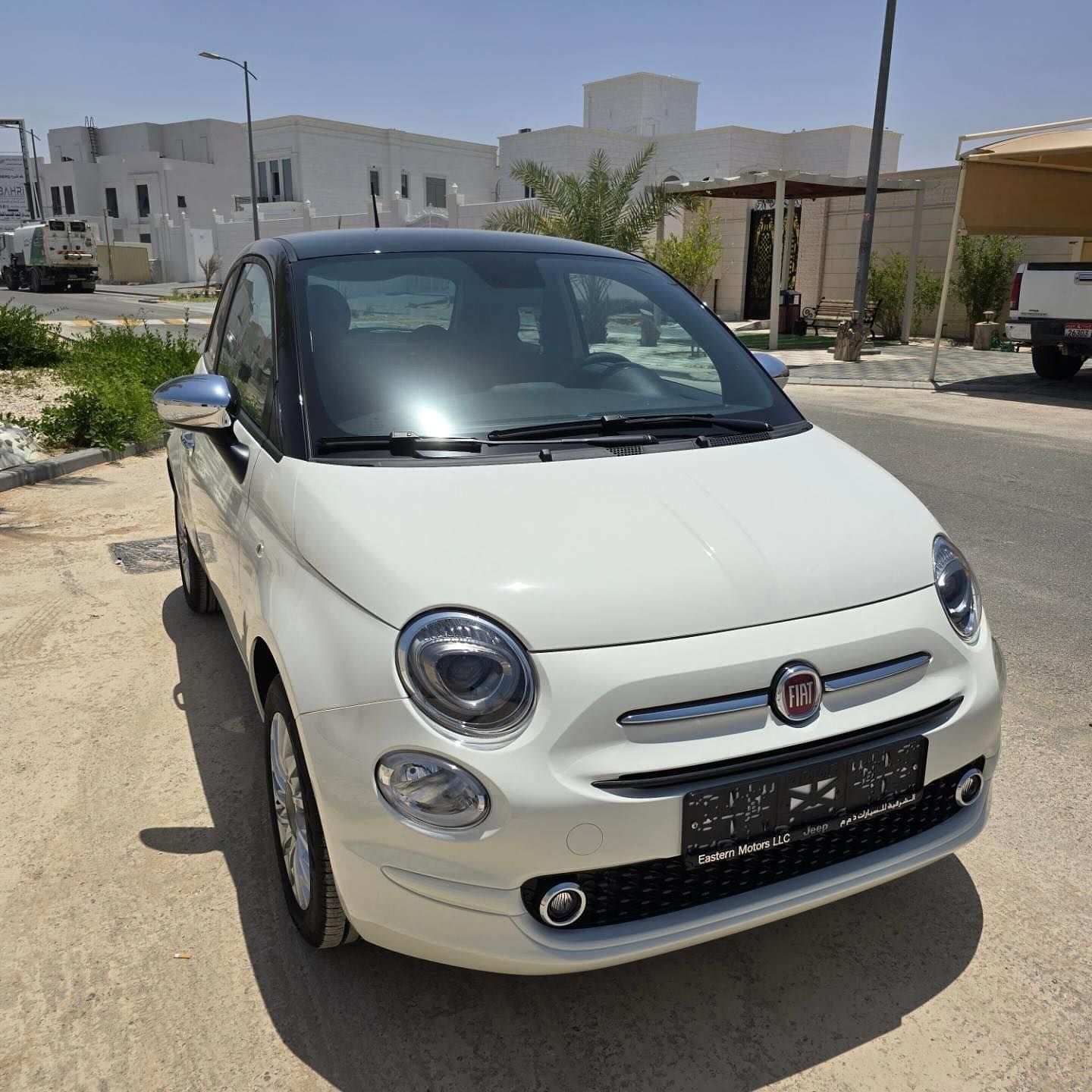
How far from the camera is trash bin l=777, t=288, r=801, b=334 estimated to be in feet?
72.0

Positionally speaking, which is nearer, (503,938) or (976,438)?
(503,938)

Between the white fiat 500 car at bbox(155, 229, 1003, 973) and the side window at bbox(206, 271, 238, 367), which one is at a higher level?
the side window at bbox(206, 271, 238, 367)

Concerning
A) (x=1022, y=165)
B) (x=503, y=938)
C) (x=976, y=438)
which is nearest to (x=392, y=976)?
(x=503, y=938)

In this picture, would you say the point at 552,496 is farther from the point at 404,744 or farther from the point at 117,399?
the point at 117,399

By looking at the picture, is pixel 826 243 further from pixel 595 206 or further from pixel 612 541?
pixel 612 541

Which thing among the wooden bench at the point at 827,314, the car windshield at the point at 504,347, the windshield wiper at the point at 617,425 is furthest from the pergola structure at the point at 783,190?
the windshield wiper at the point at 617,425

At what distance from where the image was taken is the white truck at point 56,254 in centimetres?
4006

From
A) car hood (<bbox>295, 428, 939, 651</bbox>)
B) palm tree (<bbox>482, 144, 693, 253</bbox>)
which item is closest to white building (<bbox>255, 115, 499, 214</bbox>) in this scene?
palm tree (<bbox>482, 144, 693, 253</bbox>)

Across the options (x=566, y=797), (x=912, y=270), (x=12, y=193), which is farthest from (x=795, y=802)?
(x=12, y=193)

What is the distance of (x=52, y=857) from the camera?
286 centimetres

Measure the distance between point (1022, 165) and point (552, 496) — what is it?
14.8 m

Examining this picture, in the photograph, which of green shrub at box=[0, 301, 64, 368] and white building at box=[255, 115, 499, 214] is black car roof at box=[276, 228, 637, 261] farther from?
white building at box=[255, 115, 499, 214]

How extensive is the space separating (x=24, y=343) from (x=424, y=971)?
12.0 metres

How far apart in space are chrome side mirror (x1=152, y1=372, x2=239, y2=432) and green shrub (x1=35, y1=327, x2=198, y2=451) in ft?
17.8
